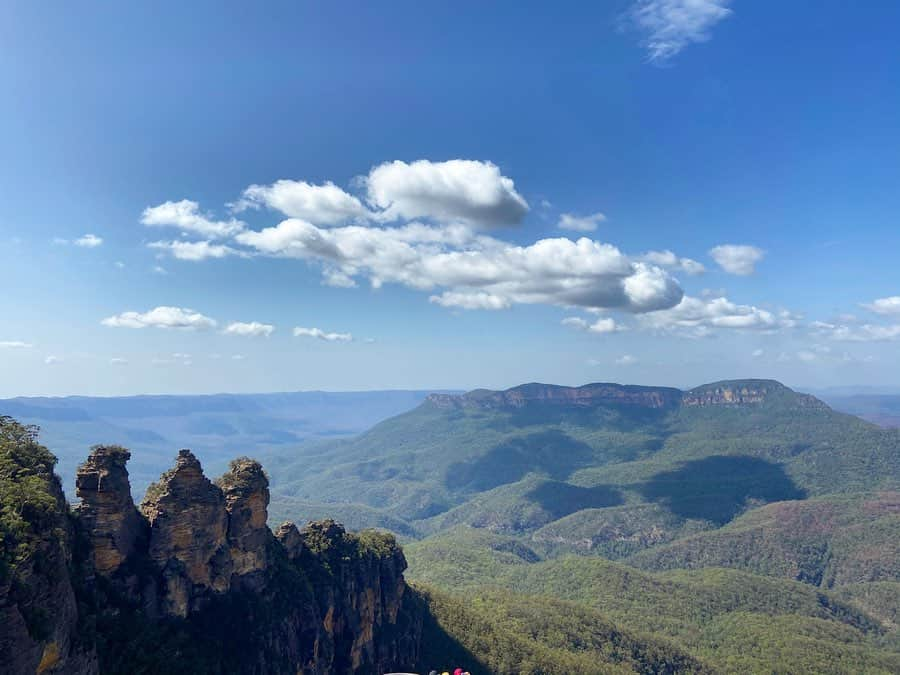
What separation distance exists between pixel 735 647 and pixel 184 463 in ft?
542

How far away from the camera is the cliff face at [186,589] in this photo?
3312 cm

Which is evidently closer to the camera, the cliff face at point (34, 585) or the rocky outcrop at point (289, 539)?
the cliff face at point (34, 585)

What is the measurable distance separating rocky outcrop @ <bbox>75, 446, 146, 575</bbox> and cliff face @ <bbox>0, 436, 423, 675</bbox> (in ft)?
0.29

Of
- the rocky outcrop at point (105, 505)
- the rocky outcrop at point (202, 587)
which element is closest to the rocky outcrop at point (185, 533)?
the rocky outcrop at point (202, 587)

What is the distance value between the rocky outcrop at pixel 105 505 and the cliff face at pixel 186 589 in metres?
0.09

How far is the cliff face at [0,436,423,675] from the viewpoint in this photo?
33.1 metres

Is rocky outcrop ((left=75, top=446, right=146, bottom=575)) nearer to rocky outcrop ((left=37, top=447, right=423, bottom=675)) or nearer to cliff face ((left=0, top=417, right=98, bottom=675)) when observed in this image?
rocky outcrop ((left=37, top=447, right=423, bottom=675))

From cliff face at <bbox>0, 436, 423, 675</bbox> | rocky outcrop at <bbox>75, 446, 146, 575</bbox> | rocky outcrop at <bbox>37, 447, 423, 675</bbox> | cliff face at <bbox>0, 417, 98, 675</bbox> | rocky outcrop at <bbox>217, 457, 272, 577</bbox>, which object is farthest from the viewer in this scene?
rocky outcrop at <bbox>217, 457, 272, 577</bbox>

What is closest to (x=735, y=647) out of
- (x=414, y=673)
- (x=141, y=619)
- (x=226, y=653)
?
(x=414, y=673)

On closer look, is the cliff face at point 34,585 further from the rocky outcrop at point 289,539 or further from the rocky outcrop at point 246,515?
the rocky outcrop at point 289,539

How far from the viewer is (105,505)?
4784cm

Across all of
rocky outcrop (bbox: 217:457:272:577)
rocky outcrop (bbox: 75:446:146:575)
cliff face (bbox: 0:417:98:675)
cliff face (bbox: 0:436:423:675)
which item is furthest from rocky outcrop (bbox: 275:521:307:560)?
cliff face (bbox: 0:417:98:675)

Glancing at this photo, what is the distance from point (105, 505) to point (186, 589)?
12793mm

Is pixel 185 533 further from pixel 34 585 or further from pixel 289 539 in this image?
pixel 34 585
